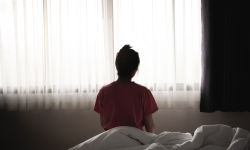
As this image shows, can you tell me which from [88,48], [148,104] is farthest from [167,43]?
[148,104]

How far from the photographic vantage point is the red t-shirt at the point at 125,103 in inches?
80.5

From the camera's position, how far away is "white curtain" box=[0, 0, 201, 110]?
2791mm

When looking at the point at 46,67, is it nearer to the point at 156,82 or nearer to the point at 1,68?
the point at 1,68

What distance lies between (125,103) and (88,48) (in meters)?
1.00

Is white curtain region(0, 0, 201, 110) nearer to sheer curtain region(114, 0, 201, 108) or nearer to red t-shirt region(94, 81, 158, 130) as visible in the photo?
sheer curtain region(114, 0, 201, 108)

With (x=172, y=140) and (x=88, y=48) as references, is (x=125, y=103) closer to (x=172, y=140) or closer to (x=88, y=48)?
(x=172, y=140)

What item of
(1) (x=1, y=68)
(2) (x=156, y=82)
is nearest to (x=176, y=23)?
(2) (x=156, y=82)

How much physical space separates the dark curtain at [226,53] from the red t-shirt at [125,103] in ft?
2.63

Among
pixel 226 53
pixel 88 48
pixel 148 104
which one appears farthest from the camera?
pixel 88 48

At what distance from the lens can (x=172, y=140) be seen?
1670 mm

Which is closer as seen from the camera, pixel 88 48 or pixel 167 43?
pixel 167 43

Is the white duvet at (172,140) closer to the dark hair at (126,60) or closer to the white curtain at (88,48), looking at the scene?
the dark hair at (126,60)

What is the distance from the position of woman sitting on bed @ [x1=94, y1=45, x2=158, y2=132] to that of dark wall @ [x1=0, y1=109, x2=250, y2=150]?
897mm

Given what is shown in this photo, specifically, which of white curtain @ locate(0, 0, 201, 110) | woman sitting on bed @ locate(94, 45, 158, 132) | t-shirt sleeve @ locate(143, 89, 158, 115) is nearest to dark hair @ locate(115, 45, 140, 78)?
woman sitting on bed @ locate(94, 45, 158, 132)
